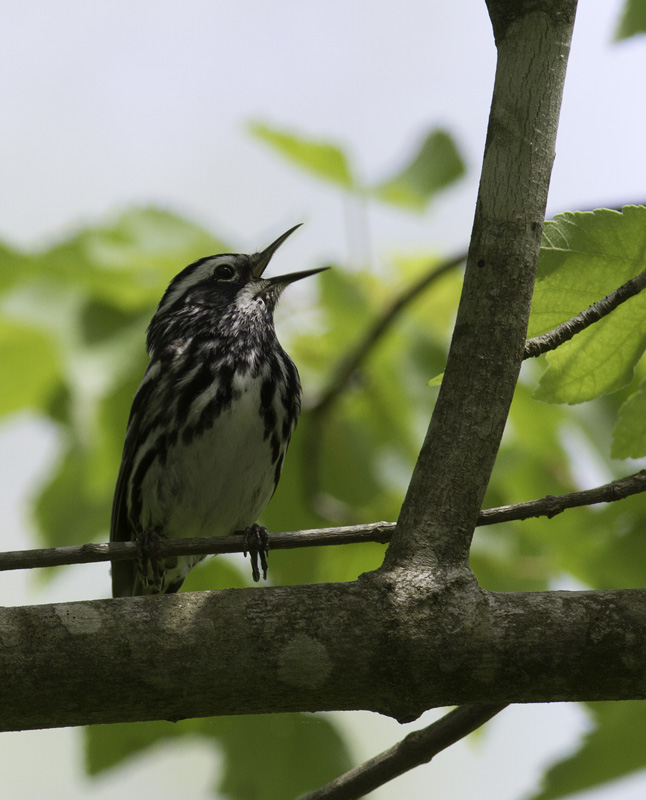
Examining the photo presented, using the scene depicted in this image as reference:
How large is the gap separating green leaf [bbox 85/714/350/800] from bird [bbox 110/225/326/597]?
794 millimetres

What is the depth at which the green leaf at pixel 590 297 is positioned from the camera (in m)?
2.28

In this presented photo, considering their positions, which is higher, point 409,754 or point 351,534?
point 351,534

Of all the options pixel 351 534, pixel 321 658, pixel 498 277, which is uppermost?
pixel 498 277

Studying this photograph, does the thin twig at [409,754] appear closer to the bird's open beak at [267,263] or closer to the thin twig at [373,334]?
the thin twig at [373,334]

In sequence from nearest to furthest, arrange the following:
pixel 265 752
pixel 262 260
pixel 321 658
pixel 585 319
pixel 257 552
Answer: pixel 321 658 < pixel 585 319 < pixel 265 752 < pixel 257 552 < pixel 262 260

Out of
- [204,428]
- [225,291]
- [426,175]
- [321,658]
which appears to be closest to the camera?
[321,658]

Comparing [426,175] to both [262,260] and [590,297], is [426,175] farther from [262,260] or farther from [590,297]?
[590,297]

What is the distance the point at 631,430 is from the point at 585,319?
338 millimetres

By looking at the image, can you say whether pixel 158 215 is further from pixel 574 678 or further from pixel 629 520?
pixel 574 678

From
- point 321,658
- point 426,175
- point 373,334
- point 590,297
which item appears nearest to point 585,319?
point 590,297

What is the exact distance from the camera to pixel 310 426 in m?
4.31

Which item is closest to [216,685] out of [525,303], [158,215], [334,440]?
[525,303]

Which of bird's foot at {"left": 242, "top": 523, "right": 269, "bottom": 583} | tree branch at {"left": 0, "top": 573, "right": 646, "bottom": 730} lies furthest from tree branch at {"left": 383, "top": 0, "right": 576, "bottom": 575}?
bird's foot at {"left": 242, "top": 523, "right": 269, "bottom": 583}

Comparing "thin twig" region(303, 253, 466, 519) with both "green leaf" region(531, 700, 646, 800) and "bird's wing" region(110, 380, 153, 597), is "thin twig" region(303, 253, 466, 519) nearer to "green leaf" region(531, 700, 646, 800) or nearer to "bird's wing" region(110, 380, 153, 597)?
"bird's wing" region(110, 380, 153, 597)
